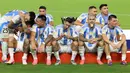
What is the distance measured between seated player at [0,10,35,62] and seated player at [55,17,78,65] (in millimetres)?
649

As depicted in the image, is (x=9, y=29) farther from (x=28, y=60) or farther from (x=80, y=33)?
(x=80, y=33)

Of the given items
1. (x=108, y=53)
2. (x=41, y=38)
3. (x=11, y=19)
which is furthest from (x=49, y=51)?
(x=108, y=53)

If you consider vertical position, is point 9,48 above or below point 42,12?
below

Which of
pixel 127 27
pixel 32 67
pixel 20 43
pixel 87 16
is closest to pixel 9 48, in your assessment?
pixel 20 43

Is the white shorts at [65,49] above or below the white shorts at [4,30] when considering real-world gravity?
below

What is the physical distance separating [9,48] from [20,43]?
0.30 metres

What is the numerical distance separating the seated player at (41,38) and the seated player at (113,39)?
1012mm

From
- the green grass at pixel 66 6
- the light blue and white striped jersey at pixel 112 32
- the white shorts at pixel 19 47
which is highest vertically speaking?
the green grass at pixel 66 6

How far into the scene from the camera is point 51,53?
8766 millimetres

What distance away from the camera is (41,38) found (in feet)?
29.1

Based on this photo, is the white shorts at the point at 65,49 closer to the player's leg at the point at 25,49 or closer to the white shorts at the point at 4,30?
the player's leg at the point at 25,49

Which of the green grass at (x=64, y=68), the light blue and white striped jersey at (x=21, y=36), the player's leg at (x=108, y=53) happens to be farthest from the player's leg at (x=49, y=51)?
the player's leg at (x=108, y=53)

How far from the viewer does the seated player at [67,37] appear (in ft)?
28.6

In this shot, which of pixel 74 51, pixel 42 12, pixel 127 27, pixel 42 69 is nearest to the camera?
pixel 42 69
